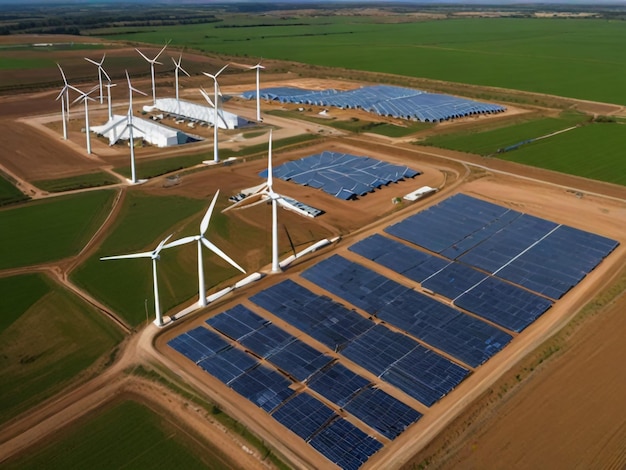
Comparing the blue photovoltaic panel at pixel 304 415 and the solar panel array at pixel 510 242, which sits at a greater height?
the solar panel array at pixel 510 242

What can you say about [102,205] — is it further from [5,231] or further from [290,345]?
[290,345]

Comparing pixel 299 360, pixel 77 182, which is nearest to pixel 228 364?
pixel 299 360

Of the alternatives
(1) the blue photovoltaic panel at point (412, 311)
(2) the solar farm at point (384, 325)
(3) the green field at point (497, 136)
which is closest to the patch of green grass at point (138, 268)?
(2) the solar farm at point (384, 325)

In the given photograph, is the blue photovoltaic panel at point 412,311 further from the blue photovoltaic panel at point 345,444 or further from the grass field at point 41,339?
the grass field at point 41,339

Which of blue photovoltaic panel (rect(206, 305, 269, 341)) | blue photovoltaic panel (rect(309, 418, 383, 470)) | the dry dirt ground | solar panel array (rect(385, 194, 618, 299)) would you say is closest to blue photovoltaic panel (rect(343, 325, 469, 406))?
the dry dirt ground

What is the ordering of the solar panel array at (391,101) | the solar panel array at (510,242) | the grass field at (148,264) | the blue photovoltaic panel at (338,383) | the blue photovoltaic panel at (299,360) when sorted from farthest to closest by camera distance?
the solar panel array at (391,101), the solar panel array at (510,242), the grass field at (148,264), the blue photovoltaic panel at (299,360), the blue photovoltaic panel at (338,383)

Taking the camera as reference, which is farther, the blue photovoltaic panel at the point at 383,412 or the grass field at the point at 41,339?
the grass field at the point at 41,339

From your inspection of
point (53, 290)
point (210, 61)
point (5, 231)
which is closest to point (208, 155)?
point (5, 231)
